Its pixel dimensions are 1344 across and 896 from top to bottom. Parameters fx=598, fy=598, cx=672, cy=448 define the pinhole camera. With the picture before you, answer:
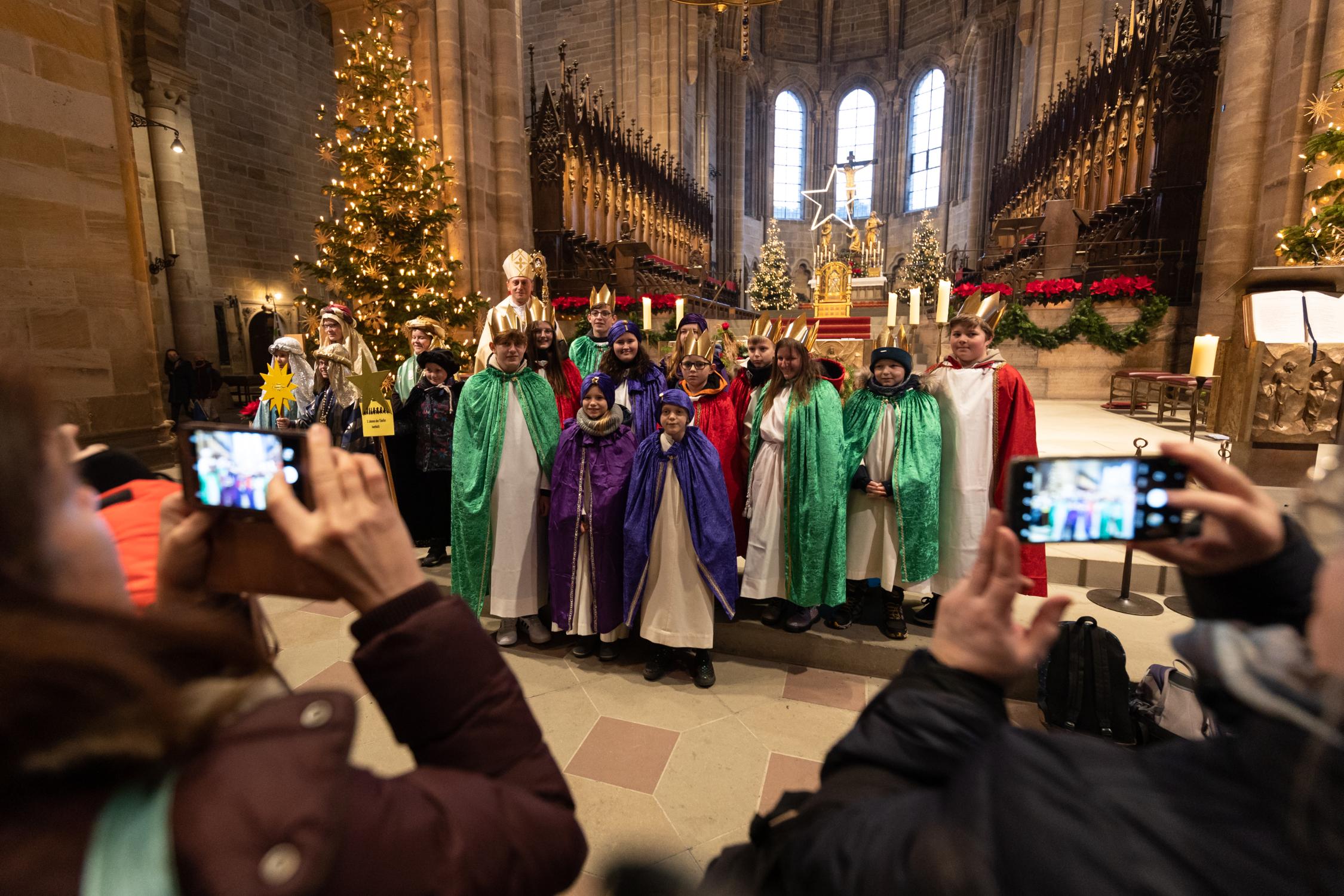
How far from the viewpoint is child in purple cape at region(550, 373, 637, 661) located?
3170 mm

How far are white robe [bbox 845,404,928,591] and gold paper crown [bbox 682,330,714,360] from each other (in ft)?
3.49

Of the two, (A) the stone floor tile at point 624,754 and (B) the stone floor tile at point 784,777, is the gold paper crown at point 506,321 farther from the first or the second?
(B) the stone floor tile at point 784,777

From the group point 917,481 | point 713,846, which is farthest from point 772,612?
point 713,846

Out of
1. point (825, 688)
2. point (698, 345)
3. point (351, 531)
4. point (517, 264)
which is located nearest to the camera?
point (351, 531)

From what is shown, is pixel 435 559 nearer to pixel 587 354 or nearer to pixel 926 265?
pixel 587 354

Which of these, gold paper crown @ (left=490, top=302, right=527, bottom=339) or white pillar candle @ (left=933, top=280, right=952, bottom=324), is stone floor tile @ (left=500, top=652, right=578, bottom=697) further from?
white pillar candle @ (left=933, top=280, right=952, bottom=324)

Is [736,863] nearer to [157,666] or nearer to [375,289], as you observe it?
[157,666]

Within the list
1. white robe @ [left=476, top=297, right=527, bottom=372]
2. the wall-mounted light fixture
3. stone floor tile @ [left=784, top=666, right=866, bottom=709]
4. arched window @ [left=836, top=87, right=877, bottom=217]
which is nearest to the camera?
stone floor tile @ [left=784, top=666, right=866, bottom=709]

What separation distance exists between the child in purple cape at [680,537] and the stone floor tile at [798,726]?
1.16 feet

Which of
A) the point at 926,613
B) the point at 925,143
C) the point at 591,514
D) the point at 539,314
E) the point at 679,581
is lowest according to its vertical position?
the point at 926,613

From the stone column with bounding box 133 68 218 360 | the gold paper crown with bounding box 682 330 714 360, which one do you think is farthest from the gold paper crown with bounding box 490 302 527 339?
the stone column with bounding box 133 68 218 360

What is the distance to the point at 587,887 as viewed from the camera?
1.92 meters

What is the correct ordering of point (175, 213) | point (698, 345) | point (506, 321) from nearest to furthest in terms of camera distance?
point (698, 345)
point (506, 321)
point (175, 213)

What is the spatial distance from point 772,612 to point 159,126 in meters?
14.1
